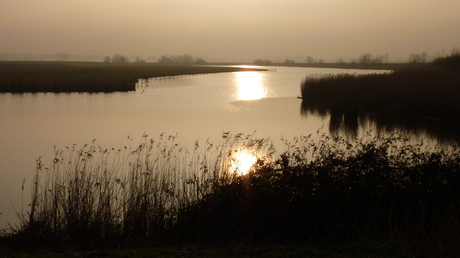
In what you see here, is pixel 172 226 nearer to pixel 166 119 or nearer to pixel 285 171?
pixel 285 171

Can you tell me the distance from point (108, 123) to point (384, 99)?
11.4 m

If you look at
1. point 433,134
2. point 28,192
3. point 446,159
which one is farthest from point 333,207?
point 433,134

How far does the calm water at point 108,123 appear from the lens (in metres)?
10.9

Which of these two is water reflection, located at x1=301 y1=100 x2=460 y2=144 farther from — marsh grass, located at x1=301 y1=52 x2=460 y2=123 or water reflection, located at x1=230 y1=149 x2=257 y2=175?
water reflection, located at x1=230 y1=149 x2=257 y2=175

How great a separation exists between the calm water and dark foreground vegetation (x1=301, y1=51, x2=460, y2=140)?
137cm

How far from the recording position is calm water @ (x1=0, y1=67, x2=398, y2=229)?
35.8 feet

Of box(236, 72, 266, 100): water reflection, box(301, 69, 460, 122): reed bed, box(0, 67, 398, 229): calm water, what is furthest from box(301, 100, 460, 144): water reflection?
box(236, 72, 266, 100): water reflection

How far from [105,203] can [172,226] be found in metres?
0.98

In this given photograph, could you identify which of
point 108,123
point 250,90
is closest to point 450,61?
point 250,90

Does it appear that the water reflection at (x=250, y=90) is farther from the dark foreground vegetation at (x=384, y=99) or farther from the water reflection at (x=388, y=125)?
the water reflection at (x=388, y=125)

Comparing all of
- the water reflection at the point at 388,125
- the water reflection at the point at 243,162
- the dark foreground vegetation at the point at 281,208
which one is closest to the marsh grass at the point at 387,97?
the water reflection at the point at 388,125

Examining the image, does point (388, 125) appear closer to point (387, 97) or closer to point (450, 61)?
point (387, 97)

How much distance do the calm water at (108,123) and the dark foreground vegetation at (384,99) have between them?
1.37 metres

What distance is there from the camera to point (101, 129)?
619 inches
